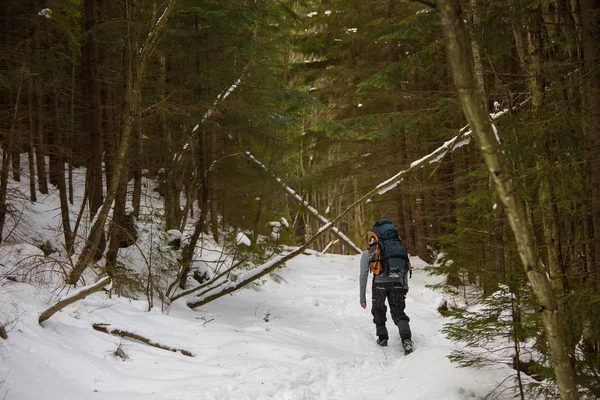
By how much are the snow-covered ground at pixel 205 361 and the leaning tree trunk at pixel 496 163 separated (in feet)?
8.85

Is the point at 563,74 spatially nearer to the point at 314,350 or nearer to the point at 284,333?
the point at 314,350

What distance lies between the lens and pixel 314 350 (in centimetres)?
626

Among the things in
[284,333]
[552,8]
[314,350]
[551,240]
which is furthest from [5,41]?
[551,240]

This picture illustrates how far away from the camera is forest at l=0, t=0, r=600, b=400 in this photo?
3.71 m

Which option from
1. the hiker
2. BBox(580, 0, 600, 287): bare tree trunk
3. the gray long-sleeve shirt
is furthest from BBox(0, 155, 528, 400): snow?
BBox(580, 0, 600, 287): bare tree trunk

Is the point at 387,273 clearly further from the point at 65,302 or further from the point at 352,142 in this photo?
the point at 352,142

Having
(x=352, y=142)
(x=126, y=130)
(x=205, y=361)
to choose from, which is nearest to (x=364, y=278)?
(x=205, y=361)

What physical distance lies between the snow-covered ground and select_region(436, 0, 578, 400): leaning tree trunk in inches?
106

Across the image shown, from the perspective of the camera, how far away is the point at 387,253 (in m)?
6.85

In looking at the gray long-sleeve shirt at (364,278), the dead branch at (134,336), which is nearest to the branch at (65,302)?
the dead branch at (134,336)

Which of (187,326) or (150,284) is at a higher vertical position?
(150,284)

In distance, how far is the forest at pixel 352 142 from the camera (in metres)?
3.71

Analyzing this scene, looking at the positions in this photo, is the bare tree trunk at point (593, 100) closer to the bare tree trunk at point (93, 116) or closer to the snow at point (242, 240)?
the snow at point (242, 240)

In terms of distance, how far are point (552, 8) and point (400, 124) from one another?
5.12 m
